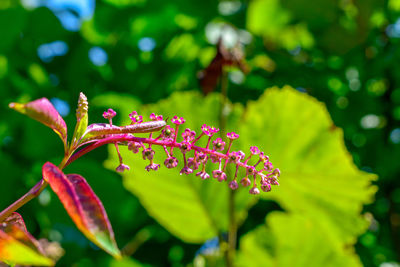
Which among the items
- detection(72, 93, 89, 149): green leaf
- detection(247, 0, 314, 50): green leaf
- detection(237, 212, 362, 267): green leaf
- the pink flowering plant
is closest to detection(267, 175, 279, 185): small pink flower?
the pink flowering plant

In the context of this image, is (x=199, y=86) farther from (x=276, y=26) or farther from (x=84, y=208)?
(x=84, y=208)

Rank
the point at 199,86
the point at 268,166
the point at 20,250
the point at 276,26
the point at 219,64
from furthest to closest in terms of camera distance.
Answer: the point at 276,26
the point at 199,86
the point at 219,64
the point at 268,166
the point at 20,250

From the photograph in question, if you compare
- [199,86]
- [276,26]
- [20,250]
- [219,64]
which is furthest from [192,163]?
[276,26]

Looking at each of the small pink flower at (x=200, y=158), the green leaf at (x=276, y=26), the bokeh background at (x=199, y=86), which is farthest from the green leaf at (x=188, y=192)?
the small pink flower at (x=200, y=158)

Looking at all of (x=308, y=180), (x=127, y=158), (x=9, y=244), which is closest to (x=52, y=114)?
(x=9, y=244)

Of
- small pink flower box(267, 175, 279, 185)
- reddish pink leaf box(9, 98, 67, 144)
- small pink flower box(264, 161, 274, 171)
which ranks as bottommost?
small pink flower box(267, 175, 279, 185)

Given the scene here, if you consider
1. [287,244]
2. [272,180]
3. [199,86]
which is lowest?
[287,244]

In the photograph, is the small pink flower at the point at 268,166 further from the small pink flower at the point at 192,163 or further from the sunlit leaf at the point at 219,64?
the sunlit leaf at the point at 219,64

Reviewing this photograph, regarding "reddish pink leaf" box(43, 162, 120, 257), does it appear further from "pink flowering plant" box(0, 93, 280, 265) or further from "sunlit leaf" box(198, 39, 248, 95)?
"sunlit leaf" box(198, 39, 248, 95)
